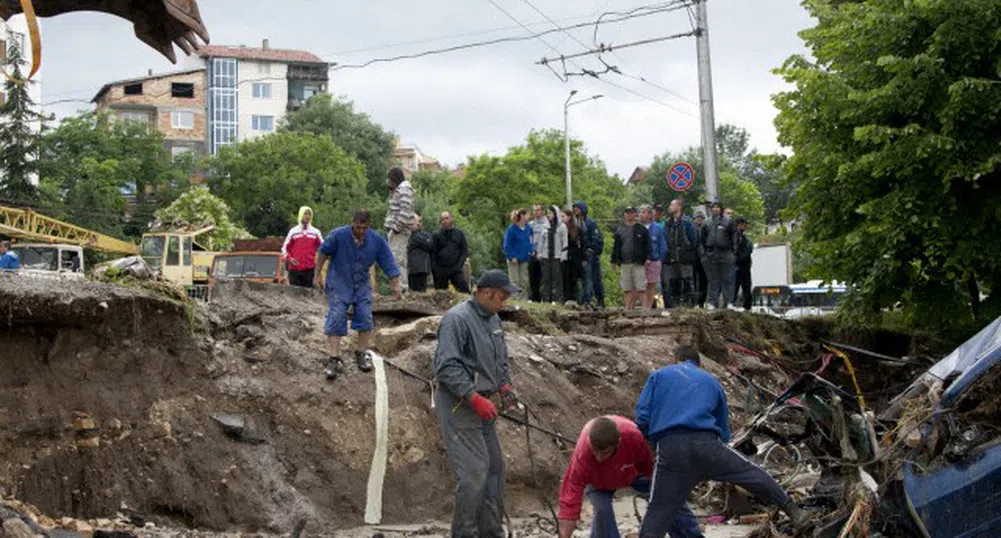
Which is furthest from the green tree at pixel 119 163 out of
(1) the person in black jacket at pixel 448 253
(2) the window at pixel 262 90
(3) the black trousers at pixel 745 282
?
(1) the person in black jacket at pixel 448 253

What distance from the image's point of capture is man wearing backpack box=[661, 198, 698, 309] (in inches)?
843

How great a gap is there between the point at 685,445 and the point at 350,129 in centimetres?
7796

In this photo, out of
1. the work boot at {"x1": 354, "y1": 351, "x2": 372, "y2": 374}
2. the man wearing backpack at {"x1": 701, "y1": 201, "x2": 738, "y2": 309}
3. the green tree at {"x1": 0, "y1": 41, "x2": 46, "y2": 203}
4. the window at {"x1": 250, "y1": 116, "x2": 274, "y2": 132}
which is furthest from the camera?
the window at {"x1": 250, "y1": 116, "x2": 274, "y2": 132}

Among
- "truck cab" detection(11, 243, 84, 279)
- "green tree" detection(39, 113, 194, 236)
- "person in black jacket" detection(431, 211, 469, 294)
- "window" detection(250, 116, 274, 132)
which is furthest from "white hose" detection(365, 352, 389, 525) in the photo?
"window" detection(250, 116, 274, 132)

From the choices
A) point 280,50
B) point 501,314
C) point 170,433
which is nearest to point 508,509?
point 170,433

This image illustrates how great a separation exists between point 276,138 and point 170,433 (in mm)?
62484

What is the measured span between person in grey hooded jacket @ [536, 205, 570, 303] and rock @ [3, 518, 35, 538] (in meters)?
13.2

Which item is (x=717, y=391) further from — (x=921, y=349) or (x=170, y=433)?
(x=921, y=349)

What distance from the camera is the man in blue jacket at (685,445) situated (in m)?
8.78

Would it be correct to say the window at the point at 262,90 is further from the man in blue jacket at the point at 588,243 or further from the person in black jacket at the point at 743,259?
the man in blue jacket at the point at 588,243

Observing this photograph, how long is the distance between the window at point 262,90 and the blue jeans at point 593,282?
8440 centimetres

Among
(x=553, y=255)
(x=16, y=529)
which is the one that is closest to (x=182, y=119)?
(x=553, y=255)

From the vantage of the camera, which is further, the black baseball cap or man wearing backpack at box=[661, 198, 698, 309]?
man wearing backpack at box=[661, 198, 698, 309]

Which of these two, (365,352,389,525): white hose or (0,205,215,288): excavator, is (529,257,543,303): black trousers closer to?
(365,352,389,525): white hose
